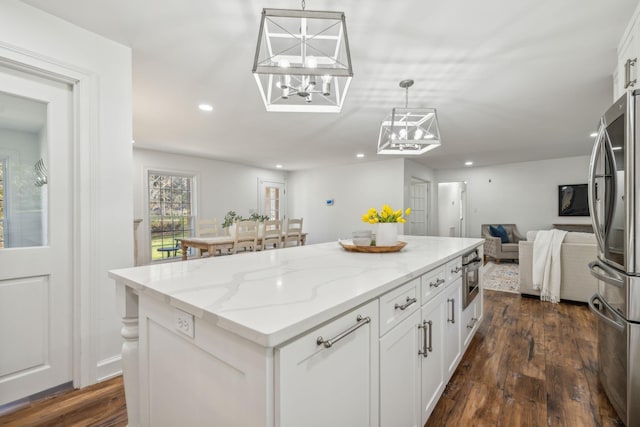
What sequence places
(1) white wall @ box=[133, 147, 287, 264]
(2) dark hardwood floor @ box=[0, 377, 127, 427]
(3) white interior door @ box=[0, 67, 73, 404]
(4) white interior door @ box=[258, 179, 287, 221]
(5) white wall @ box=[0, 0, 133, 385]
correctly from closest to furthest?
(2) dark hardwood floor @ box=[0, 377, 127, 427], (3) white interior door @ box=[0, 67, 73, 404], (5) white wall @ box=[0, 0, 133, 385], (1) white wall @ box=[133, 147, 287, 264], (4) white interior door @ box=[258, 179, 287, 221]

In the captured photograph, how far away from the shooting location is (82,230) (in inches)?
70.6

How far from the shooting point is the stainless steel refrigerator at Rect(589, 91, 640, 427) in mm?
1362

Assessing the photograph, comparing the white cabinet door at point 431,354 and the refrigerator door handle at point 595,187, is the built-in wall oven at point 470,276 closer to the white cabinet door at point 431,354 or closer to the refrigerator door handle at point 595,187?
the white cabinet door at point 431,354

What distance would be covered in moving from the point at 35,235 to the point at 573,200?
883 cm

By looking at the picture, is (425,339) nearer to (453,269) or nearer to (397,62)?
(453,269)

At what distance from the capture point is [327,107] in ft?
5.29

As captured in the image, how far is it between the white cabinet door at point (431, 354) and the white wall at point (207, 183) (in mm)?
5532

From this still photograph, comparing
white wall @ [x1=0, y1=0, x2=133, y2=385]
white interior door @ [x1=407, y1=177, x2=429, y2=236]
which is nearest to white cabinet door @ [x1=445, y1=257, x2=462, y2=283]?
white wall @ [x1=0, y1=0, x2=133, y2=385]

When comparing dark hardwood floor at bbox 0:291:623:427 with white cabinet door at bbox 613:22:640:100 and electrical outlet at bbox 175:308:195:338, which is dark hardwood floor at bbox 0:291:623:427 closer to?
electrical outlet at bbox 175:308:195:338

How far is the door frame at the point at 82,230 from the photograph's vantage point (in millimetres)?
1785

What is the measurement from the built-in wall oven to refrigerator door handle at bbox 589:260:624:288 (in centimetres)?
71

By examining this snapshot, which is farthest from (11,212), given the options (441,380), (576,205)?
(576,205)

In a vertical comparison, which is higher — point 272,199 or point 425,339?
point 272,199

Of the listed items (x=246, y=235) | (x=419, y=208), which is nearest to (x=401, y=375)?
(x=246, y=235)
